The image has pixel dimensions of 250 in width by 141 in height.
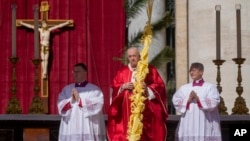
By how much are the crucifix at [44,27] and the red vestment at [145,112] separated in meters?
4.14

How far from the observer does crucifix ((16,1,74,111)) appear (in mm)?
15695

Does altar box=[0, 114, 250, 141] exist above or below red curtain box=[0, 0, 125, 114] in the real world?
below

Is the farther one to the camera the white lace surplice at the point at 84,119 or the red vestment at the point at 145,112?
the white lace surplice at the point at 84,119

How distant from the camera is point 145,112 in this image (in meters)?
11.7

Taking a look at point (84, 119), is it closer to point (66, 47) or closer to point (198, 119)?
point (198, 119)

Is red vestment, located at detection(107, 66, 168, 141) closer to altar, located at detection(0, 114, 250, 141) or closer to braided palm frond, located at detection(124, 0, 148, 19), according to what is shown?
altar, located at detection(0, 114, 250, 141)

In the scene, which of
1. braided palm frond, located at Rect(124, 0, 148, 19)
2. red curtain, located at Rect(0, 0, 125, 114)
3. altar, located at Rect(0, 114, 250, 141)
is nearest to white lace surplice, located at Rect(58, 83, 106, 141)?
altar, located at Rect(0, 114, 250, 141)

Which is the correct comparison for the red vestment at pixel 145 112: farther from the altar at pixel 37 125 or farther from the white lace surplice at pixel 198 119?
the altar at pixel 37 125

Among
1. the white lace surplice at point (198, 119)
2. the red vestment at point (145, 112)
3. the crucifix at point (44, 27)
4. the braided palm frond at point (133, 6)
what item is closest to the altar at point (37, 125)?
the white lace surplice at point (198, 119)

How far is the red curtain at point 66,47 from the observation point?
16.2 metres

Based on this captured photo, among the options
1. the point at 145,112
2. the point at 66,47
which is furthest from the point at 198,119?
the point at 66,47

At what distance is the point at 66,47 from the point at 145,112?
4823 millimetres

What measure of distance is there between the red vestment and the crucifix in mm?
4144

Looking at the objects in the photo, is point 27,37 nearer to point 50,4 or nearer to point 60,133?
point 50,4
